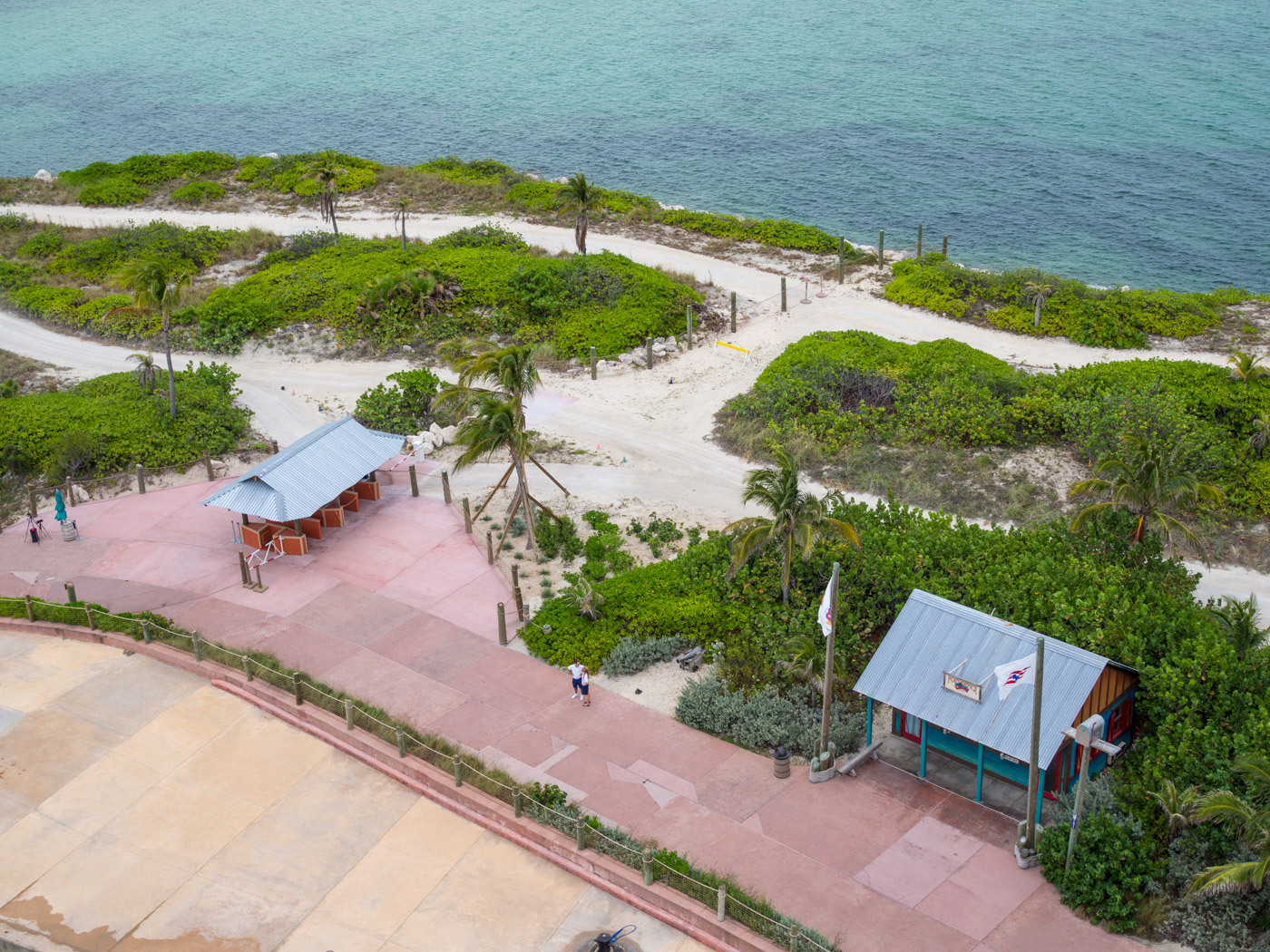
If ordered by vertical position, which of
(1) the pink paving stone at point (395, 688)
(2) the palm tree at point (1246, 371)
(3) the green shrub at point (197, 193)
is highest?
(3) the green shrub at point (197, 193)

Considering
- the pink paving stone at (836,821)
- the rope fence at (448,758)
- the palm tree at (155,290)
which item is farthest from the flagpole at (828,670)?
the palm tree at (155,290)

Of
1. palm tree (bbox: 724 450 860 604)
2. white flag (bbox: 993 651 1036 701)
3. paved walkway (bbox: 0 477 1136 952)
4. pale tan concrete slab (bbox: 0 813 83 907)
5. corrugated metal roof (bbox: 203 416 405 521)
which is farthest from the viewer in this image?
corrugated metal roof (bbox: 203 416 405 521)

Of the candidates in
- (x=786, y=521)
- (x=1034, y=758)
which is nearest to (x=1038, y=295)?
(x=786, y=521)

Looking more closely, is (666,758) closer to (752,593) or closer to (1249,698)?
(752,593)

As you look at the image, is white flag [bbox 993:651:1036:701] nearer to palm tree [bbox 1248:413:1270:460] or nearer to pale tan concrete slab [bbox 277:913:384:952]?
pale tan concrete slab [bbox 277:913:384:952]

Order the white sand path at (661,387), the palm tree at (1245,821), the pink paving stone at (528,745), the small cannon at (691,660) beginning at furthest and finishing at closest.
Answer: the white sand path at (661,387), the small cannon at (691,660), the pink paving stone at (528,745), the palm tree at (1245,821)

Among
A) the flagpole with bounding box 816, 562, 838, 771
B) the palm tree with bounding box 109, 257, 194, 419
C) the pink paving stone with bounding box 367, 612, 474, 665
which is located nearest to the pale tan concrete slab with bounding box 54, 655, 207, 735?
the pink paving stone with bounding box 367, 612, 474, 665

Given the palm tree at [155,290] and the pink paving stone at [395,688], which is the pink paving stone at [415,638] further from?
the palm tree at [155,290]
